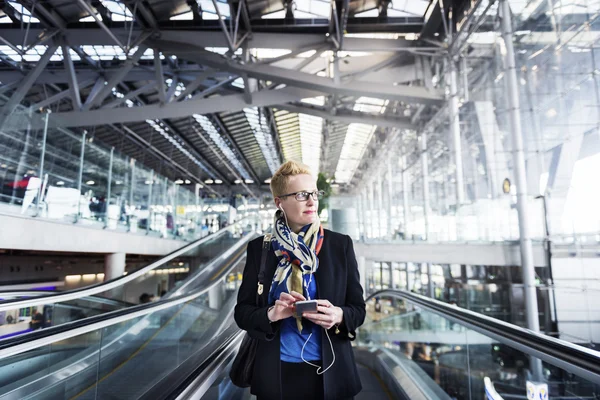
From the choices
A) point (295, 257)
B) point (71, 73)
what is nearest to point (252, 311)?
point (295, 257)

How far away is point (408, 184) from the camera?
22.1 m

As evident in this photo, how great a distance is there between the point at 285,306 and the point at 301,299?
0.21 feet

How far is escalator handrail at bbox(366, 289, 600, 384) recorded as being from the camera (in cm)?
144

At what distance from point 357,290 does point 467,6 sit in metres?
12.8

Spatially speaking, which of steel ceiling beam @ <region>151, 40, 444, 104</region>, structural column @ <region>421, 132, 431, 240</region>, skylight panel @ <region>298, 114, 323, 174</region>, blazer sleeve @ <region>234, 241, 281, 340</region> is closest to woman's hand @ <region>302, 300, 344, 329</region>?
blazer sleeve @ <region>234, 241, 281, 340</region>

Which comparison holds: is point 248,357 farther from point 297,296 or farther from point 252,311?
point 297,296

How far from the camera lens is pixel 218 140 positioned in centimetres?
2386

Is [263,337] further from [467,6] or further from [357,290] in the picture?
[467,6]

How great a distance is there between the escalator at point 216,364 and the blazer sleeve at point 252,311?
592 mm

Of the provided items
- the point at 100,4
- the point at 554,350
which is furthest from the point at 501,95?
the point at 554,350

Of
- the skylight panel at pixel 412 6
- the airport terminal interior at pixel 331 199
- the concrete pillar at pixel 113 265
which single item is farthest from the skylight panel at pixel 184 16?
the concrete pillar at pixel 113 265

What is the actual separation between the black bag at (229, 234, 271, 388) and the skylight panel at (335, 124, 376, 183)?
73.0 ft

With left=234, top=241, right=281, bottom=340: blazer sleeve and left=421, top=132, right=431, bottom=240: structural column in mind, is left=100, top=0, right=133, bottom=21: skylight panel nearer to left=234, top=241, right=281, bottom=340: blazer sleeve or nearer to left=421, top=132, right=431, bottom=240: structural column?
left=234, top=241, right=281, bottom=340: blazer sleeve

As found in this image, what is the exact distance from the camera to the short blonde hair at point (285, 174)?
161 centimetres
